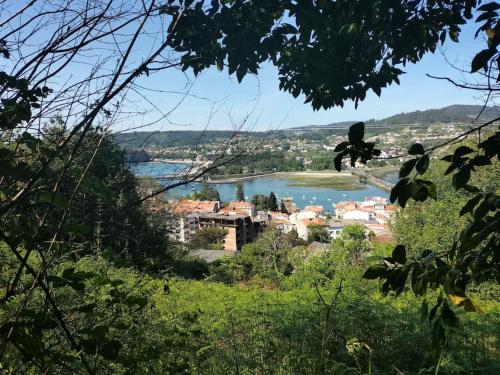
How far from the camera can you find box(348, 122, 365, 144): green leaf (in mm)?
686

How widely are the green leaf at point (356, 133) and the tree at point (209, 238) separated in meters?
22.4

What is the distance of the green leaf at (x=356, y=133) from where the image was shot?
686 mm

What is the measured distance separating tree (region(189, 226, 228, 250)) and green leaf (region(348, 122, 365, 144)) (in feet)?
73.6

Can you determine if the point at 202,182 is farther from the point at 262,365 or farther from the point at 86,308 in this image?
the point at 262,365

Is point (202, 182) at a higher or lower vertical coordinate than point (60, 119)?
lower

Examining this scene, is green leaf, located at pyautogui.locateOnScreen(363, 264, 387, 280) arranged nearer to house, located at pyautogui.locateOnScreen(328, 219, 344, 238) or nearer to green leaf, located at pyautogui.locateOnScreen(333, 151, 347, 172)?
green leaf, located at pyautogui.locateOnScreen(333, 151, 347, 172)

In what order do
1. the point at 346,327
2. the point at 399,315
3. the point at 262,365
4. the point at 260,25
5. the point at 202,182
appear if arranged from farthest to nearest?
the point at 399,315
the point at 346,327
the point at 262,365
the point at 260,25
the point at 202,182

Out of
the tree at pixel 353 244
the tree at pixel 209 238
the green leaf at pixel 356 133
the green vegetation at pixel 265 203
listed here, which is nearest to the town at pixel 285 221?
the tree at pixel 209 238

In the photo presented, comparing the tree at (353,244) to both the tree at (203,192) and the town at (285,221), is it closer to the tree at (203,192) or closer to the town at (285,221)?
the town at (285,221)

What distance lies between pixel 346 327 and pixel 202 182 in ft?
7.79

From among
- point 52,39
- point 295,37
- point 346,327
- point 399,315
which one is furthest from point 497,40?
point 399,315

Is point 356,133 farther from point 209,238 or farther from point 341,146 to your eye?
point 209,238

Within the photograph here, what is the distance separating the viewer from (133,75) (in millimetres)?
865

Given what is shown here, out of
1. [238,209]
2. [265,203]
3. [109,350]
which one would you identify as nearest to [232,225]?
[238,209]
